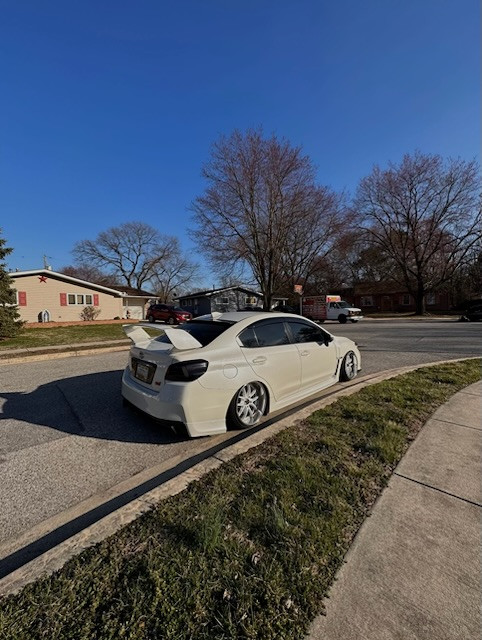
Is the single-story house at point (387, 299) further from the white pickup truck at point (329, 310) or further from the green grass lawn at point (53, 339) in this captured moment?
the green grass lawn at point (53, 339)

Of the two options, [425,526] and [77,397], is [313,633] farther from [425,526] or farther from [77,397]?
[77,397]

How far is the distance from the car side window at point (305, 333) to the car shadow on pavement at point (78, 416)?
2239 mm

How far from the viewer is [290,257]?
3503 cm

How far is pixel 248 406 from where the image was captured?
13.0ft

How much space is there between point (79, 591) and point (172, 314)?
2658cm

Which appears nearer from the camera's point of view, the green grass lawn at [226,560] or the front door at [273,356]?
the green grass lawn at [226,560]

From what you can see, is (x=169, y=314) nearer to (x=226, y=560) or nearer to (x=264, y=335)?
(x=264, y=335)

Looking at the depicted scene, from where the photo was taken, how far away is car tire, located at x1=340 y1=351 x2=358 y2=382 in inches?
234

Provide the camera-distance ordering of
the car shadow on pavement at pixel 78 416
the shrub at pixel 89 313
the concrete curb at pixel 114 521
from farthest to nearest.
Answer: the shrub at pixel 89 313 → the car shadow on pavement at pixel 78 416 → the concrete curb at pixel 114 521

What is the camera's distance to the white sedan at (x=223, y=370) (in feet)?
11.4

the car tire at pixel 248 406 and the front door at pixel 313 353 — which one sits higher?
the front door at pixel 313 353

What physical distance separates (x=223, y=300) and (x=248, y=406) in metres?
41.0

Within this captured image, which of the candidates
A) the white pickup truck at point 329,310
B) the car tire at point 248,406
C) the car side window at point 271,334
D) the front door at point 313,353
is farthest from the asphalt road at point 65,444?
the white pickup truck at point 329,310

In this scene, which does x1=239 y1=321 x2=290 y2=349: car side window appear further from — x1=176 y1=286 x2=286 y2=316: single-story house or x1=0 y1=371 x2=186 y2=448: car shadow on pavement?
x1=176 y1=286 x2=286 y2=316: single-story house
